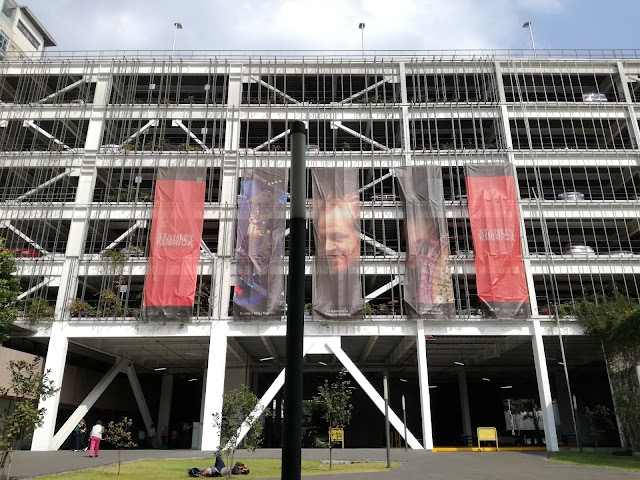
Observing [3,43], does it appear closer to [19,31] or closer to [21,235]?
[19,31]

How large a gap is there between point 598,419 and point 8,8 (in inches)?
2458

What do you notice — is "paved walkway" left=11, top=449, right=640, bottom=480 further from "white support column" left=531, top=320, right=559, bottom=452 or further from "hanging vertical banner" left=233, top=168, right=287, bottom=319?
"hanging vertical banner" left=233, top=168, right=287, bottom=319

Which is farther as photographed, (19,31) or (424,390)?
(19,31)

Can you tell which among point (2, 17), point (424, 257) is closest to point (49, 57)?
point (2, 17)

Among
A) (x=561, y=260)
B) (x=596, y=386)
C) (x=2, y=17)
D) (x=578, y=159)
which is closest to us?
(x=561, y=260)

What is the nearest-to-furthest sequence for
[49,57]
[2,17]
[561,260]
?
[561,260] < [49,57] < [2,17]

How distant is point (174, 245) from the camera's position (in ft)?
97.6

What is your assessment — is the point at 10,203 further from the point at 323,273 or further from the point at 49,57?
the point at 323,273

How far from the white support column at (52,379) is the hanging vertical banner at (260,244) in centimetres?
992

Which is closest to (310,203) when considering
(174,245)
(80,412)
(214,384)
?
(174,245)

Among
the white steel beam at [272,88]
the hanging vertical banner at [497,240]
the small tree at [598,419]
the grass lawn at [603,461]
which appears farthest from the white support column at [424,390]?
the white steel beam at [272,88]

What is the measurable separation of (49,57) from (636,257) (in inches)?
1607

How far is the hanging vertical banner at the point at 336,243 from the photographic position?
28234mm

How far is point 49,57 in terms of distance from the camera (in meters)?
35.8
